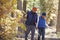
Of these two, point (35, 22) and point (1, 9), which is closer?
point (1, 9)

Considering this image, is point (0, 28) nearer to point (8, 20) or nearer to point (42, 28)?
point (8, 20)

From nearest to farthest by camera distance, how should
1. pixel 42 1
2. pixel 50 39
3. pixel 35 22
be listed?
pixel 35 22 → pixel 50 39 → pixel 42 1

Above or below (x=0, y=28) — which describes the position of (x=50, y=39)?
below

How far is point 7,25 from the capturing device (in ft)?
23.3

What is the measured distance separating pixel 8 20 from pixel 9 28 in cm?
24

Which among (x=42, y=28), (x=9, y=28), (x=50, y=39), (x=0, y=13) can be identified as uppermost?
(x=0, y=13)

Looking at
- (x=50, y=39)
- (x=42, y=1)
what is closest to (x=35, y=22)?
(x=50, y=39)

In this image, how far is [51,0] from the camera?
20000 mm

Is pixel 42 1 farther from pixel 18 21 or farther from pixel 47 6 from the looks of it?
pixel 18 21

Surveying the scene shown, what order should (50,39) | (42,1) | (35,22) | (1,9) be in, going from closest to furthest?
1. (1,9)
2. (35,22)
3. (50,39)
4. (42,1)

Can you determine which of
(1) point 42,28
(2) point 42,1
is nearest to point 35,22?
(1) point 42,28

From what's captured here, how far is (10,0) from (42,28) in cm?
462

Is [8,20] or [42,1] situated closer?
[8,20]

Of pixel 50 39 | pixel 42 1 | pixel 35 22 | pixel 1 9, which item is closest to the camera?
pixel 1 9
